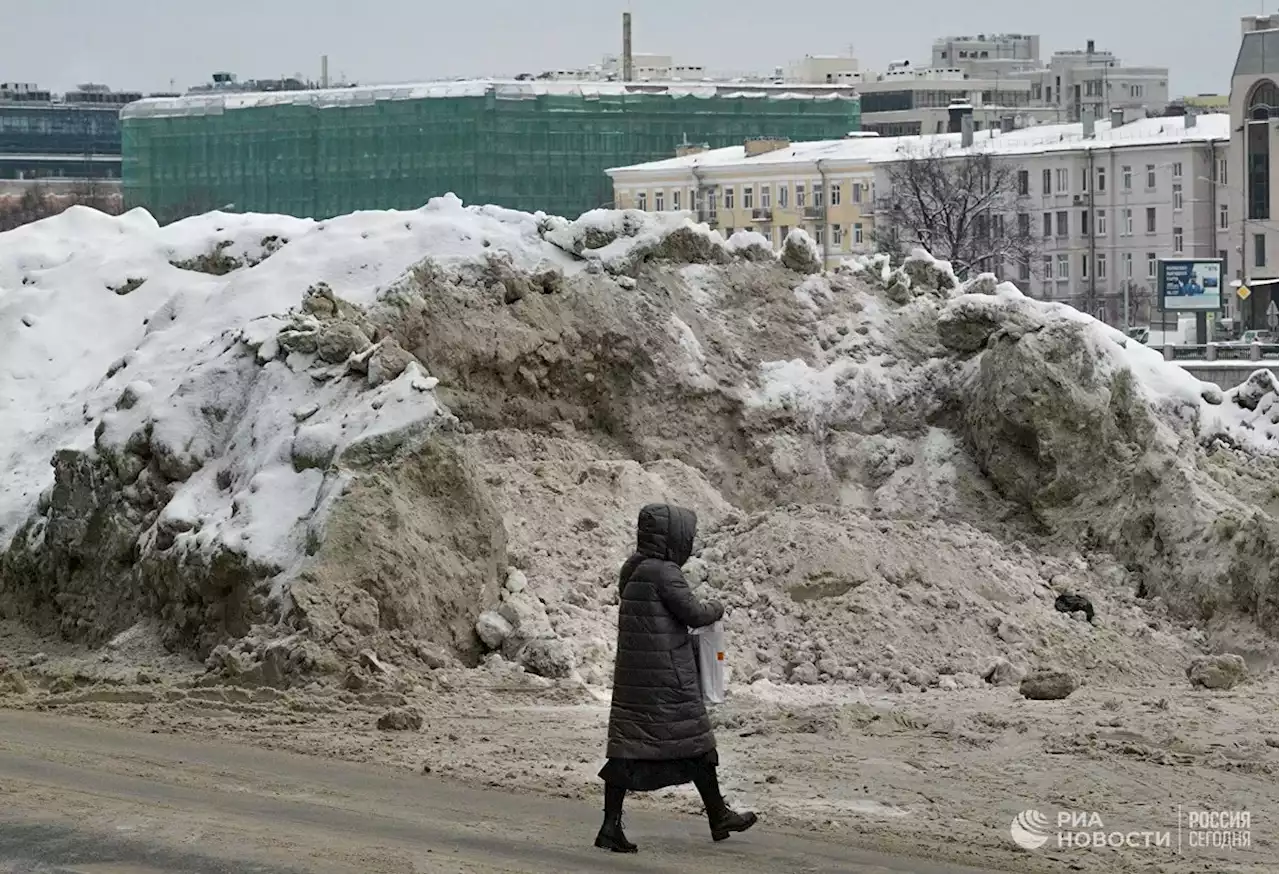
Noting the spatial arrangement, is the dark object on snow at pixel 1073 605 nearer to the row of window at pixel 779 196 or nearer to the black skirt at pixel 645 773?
the black skirt at pixel 645 773

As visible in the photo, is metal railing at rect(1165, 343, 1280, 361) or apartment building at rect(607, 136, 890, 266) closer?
metal railing at rect(1165, 343, 1280, 361)

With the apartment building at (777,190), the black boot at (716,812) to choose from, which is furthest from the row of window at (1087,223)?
the black boot at (716,812)

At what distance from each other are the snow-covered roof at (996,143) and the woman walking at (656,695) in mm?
76223

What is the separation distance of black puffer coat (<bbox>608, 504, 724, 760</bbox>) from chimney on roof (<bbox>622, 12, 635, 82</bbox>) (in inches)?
4309

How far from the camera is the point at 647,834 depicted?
10.4m

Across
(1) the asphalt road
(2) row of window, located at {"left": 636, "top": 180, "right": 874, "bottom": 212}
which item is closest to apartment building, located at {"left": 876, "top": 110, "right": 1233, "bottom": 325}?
(2) row of window, located at {"left": 636, "top": 180, "right": 874, "bottom": 212}

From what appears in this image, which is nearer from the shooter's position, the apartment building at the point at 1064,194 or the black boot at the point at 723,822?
the black boot at the point at 723,822

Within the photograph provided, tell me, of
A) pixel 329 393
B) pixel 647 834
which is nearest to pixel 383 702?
pixel 329 393

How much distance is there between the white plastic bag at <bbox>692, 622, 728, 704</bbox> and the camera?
10.3m

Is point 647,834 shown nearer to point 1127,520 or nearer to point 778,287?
point 1127,520

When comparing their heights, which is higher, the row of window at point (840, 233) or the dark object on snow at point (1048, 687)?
the dark object on snow at point (1048, 687)

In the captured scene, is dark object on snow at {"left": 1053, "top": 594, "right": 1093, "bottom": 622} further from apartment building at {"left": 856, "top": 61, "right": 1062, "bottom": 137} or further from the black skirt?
apartment building at {"left": 856, "top": 61, "right": 1062, "bottom": 137}

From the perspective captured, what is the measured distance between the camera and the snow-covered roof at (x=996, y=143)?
8569 cm

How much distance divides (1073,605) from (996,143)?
7503cm
